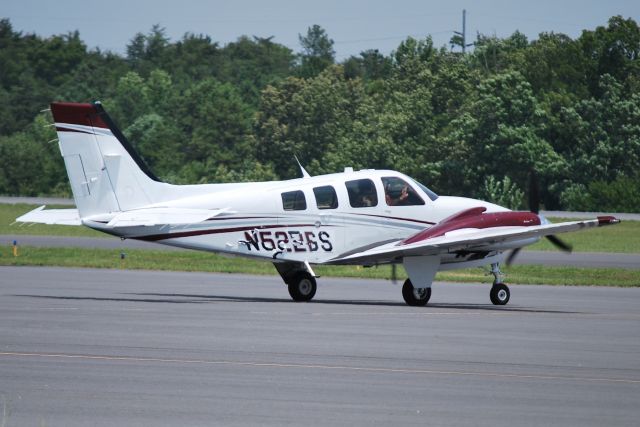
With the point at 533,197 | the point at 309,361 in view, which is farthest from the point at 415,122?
the point at 309,361

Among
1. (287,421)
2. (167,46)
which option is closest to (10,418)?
(287,421)

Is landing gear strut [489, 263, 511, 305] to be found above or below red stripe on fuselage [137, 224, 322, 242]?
below

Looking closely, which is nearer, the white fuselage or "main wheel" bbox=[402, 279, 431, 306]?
the white fuselage

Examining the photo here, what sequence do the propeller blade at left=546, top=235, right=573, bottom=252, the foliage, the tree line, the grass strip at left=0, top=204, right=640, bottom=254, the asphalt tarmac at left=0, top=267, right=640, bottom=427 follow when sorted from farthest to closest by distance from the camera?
1. the tree line
2. the foliage
3. the grass strip at left=0, top=204, right=640, bottom=254
4. the propeller blade at left=546, top=235, right=573, bottom=252
5. the asphalt tarmac at left=0, top=267, right=640, bottom=427

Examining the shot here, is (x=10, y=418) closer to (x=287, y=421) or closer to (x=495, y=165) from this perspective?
(x=287, y=421)

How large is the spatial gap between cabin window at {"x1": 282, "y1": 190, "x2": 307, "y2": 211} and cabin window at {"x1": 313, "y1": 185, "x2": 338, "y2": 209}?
0.29 metres

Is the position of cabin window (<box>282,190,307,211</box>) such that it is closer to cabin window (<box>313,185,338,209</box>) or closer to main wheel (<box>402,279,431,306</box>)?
cabin window (<box>313,185,338,209</box>)

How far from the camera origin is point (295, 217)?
2297cm

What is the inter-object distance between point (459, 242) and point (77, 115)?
7546 millimetres

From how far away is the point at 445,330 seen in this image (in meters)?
18.4

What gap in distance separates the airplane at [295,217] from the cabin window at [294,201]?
19 mm

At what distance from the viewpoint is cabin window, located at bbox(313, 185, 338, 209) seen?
23.2 metres

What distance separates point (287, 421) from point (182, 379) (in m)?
2.42

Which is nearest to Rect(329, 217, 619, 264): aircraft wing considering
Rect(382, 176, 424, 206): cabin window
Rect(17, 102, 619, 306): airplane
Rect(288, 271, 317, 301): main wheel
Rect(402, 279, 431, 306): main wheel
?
Rect(17, 102, 619, 306): airplane
